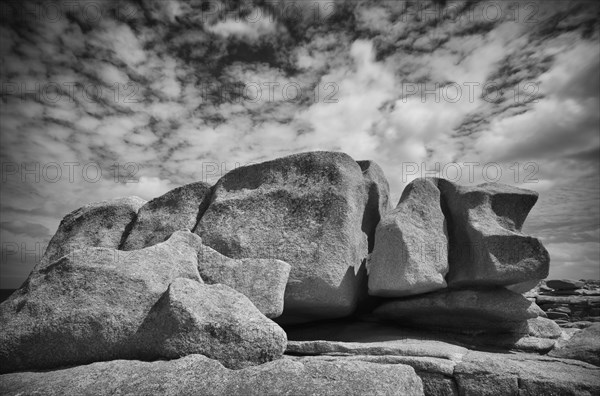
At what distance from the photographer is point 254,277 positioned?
6250mm

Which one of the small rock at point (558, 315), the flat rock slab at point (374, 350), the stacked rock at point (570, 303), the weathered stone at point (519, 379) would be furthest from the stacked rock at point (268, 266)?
the stacked rock at point (570, 303)

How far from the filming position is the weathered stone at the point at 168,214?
332 inches

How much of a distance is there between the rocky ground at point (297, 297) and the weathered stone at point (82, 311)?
0.02 meters

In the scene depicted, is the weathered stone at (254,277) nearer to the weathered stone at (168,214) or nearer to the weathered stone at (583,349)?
the weathered stone at (168,214)

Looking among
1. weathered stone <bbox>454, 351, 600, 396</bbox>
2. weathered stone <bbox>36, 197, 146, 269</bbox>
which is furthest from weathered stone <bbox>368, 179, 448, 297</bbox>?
weathered stone <bbox>36, 197, 146, 269</bbox>

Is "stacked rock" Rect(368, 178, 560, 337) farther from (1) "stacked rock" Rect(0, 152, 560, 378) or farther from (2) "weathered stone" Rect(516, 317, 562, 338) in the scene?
(2) "weathered stone" Rect(516, 317, 562, 338)

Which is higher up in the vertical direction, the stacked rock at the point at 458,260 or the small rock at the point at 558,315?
the stacked rock at the point at 458,260

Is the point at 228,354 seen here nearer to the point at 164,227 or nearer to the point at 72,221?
the point at 164,227

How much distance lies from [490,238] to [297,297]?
4.03 metres

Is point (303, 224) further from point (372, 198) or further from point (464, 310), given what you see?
point (464, 310)

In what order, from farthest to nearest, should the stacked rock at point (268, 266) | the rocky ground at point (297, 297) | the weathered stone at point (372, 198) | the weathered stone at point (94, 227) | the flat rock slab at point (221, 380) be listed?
1. the weathered stone at point (94, 227)
2. the weathered stone at point (372, 198)
3. the stacked rock at point (268, 266)
4. the rocky ground at point (297, 297)
5. the flat rock slab at point (221, 380)

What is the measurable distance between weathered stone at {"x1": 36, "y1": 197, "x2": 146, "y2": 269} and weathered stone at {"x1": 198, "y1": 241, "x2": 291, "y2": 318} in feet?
11.8

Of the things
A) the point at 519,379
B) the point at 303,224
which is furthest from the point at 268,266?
the point at 519,379

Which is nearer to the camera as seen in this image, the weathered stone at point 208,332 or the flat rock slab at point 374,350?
the weathered stone at point 208,332
